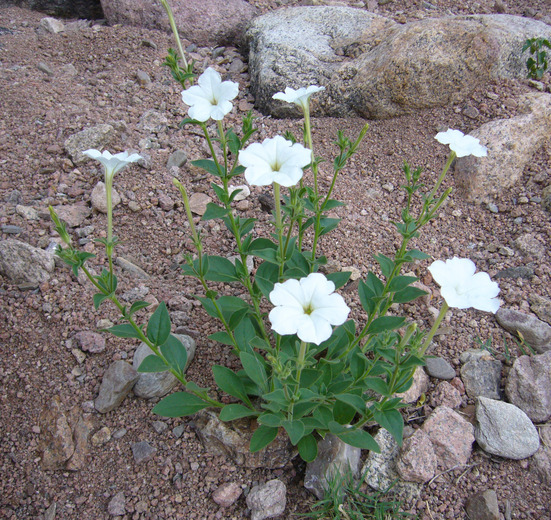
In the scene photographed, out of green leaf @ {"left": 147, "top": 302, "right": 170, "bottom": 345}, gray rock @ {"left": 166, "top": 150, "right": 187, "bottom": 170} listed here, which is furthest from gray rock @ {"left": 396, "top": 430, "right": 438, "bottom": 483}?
gray rock @ {"left": 166, "top": 150, "right": 187, "bottom": 170}

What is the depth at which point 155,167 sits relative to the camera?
458 centimetres

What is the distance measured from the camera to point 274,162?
89.0 inches

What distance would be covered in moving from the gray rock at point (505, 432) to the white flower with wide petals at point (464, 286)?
1.33 meters

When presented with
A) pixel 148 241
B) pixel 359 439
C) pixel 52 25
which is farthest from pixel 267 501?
pixel 52 25

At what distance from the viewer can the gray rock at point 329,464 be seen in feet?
9.25

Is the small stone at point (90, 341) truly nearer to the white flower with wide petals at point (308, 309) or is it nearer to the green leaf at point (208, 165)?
the green leaf at point (208, 165)

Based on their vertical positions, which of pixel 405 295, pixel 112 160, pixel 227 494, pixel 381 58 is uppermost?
pixel 112 160

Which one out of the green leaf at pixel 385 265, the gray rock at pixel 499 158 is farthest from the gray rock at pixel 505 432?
the gray rock at pixel 499 158

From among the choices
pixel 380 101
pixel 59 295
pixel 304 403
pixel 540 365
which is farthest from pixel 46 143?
pixel 540 365

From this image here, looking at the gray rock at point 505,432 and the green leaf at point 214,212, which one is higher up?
the green leaf at point 214,212

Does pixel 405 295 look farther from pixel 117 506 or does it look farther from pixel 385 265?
pixel 117 506

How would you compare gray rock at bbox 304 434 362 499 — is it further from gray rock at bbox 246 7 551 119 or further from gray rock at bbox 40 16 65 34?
gray rock at bbox 40 16 65 34

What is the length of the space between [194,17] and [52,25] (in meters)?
1.87

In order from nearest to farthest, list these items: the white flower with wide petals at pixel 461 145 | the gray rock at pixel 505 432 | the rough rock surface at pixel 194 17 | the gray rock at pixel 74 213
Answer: the white flower with wide petals at pixel 461 145, the gray rock at pixel 505 432, the gray rock at pixel 74 213, the rough rock surface at pixel 194 17
